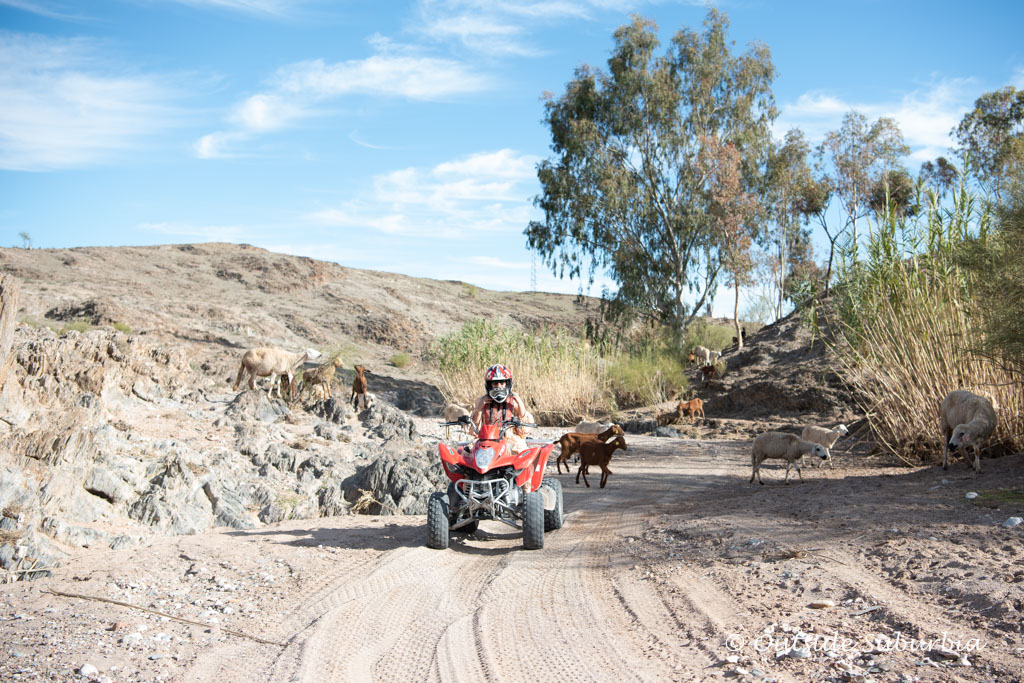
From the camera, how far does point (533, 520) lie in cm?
625

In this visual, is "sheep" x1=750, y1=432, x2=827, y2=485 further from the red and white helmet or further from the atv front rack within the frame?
the atv front rack

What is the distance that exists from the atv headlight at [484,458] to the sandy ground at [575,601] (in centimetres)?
75

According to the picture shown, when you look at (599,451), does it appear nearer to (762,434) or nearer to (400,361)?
(762,434)

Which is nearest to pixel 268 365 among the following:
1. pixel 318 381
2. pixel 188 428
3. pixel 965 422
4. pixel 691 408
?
pixel 318 381

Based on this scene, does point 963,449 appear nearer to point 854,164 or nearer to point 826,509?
point 826,509

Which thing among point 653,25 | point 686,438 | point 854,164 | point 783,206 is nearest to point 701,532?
point 686,438

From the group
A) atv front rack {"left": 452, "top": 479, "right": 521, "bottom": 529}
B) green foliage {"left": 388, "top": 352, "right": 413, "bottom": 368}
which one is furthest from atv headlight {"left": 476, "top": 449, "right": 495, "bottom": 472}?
green foliage {"left": 388, "top": 352, "right": 413, "bottom": 368}

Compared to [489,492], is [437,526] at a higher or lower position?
lower

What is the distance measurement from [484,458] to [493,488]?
27 centimetres

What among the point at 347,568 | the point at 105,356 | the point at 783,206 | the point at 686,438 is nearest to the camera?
the point at 347,568

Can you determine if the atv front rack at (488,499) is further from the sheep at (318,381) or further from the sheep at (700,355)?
the sheep at (700,355)

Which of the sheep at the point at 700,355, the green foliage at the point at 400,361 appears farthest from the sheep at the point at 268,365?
→ the sheep at the point at 700,355

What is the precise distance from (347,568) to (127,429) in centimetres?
438

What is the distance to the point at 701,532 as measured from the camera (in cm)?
631
